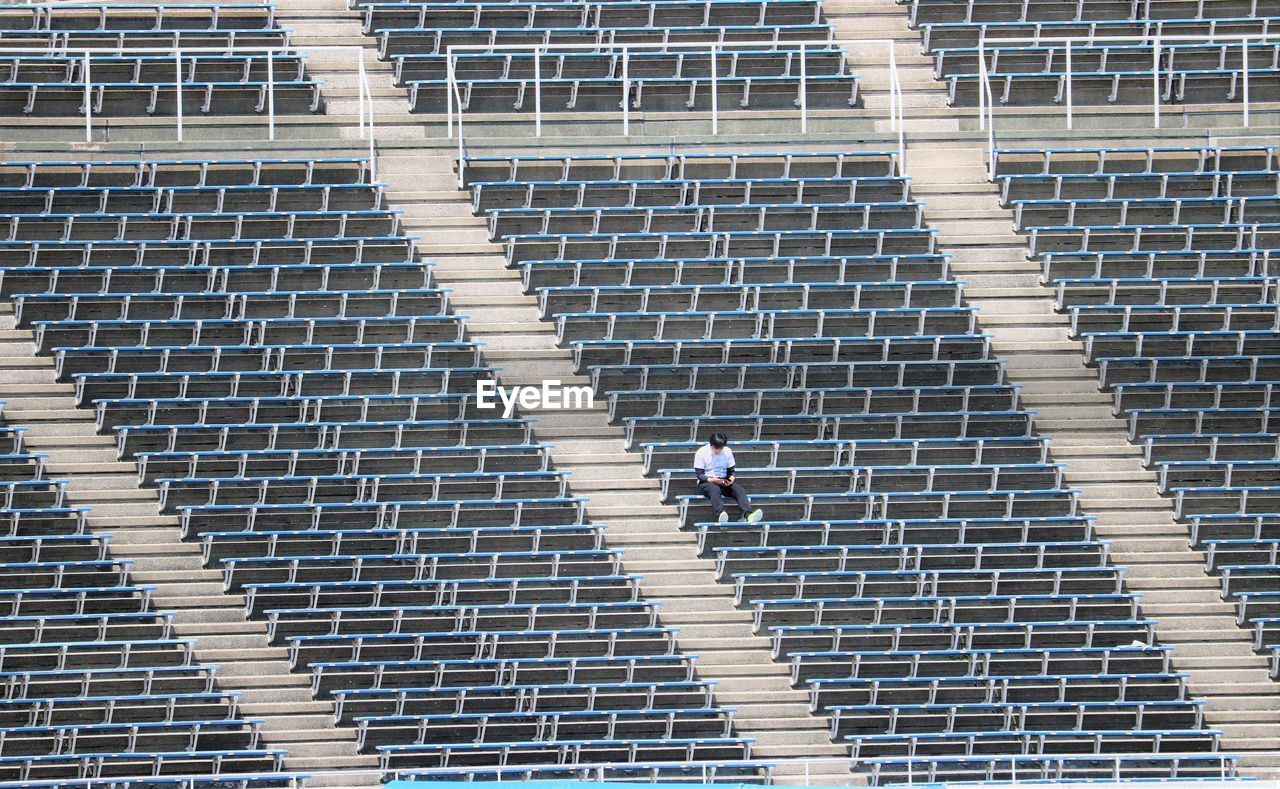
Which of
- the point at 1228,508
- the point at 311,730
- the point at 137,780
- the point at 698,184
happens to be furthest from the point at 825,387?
the point at 137,780

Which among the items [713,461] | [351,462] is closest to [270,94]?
[351,462]

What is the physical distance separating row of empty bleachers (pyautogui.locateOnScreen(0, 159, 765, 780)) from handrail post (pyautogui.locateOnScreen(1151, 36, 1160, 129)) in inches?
298

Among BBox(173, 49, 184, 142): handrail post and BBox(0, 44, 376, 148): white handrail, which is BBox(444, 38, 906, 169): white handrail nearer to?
BBox(0, 44, 376, 148): white handrail

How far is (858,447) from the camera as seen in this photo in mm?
20781

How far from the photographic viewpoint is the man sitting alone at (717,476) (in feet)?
65.7

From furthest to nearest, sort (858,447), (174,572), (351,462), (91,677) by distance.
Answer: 1. (858,447)
2. (351,462)
3. (174,572)
4. (91,677)

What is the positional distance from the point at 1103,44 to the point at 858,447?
5.79m

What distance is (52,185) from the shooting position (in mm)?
21891

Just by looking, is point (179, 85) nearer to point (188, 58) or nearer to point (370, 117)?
point (188, 58)

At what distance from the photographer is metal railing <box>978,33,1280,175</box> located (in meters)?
22.4

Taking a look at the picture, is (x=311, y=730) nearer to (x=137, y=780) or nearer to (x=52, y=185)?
(x=137, y=780)

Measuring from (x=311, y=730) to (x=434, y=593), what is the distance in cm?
173

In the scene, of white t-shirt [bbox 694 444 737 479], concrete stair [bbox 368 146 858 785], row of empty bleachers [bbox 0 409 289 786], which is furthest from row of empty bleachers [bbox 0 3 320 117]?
white t-shirt [bbox 694 444 737 479]

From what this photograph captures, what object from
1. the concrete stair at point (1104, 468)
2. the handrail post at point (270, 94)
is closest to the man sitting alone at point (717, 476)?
the concrete stair at point (1104, 468)
